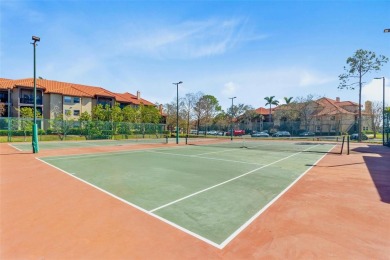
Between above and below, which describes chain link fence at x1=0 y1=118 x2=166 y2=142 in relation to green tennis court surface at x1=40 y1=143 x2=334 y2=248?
above

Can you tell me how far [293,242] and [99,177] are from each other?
7977 mm

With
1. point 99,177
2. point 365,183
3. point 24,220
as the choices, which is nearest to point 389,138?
point 365,183

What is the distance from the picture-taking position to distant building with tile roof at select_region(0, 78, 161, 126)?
4141 centimetres

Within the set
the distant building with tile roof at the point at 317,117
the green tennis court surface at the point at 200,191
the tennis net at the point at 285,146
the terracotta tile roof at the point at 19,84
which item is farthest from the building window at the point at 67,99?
the distant building with tile roof at the point at 317,117

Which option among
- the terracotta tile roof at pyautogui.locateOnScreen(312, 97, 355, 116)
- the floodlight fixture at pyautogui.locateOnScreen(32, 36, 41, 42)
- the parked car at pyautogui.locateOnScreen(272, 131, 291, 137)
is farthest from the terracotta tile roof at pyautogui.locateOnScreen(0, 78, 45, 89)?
the terracotta tile roof at pyautogui.locateOnScreen(312, 97, 355, 116)

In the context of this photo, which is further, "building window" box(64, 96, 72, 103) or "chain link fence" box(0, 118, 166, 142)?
"building window" box(64, 96, 72, 103)

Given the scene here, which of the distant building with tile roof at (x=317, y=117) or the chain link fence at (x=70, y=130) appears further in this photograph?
the distant building with tile roof at (x=317, y=117)

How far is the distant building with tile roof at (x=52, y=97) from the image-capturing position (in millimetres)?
41406

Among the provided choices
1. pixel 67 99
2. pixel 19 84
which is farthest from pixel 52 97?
pixel 19 84

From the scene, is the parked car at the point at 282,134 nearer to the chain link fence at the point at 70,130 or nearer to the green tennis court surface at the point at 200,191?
the chain link fence at the point at 70,130

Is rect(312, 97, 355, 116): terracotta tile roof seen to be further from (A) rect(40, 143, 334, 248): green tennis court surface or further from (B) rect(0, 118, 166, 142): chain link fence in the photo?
(A) rect(40, 143, 334, 248): green tennis court surface

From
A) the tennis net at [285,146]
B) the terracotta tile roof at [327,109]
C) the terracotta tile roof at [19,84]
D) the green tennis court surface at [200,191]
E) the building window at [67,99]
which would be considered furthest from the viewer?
the terracotta tile roof at [327,109]

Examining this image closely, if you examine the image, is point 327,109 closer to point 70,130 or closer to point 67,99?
point 70,130

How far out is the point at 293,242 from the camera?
13.8 feet
